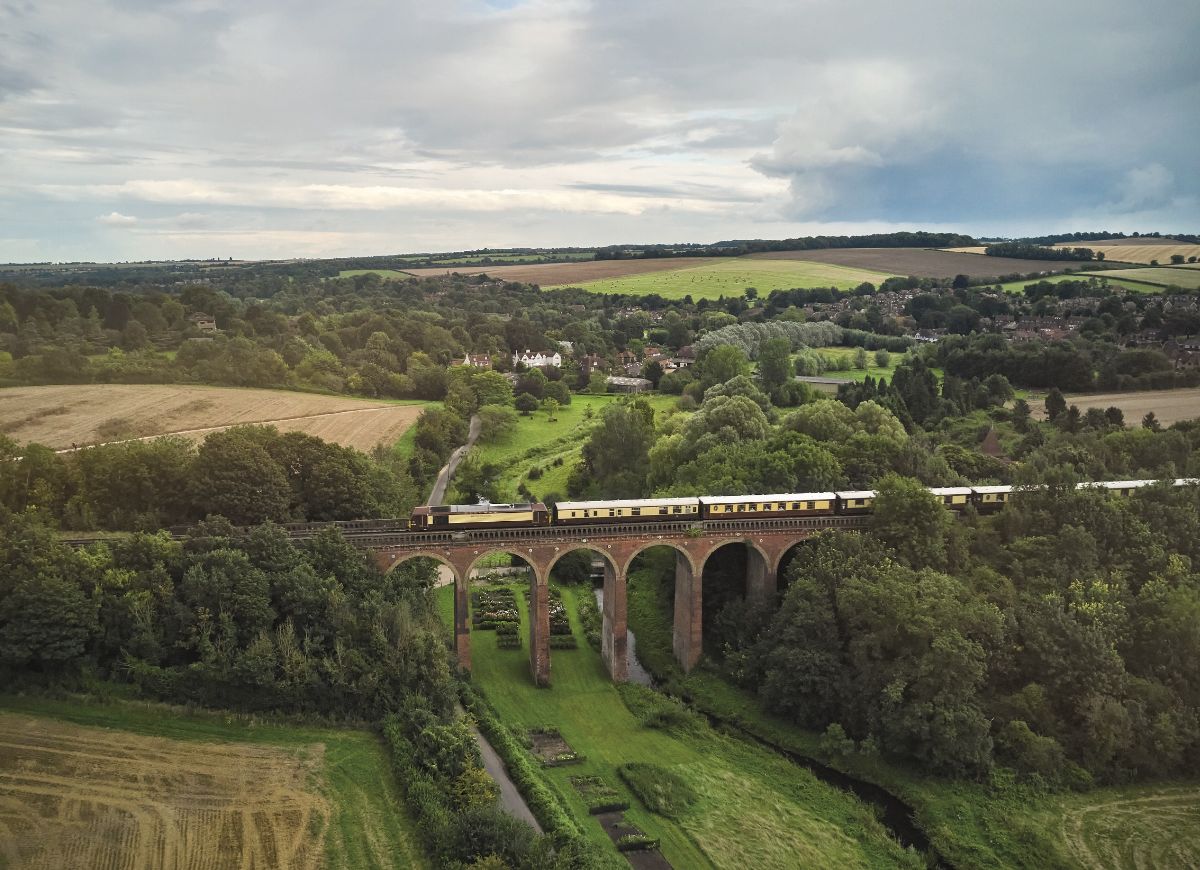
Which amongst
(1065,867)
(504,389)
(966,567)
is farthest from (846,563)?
(504,389)

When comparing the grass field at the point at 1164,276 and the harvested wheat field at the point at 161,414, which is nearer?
the harvested wheat field at the point at 161,414

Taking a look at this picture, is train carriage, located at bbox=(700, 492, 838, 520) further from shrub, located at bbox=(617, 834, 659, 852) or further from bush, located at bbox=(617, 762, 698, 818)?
shrub, located at bbox=(617, 834, 659, 852)

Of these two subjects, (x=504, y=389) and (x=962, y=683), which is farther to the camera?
(x=504, y=389)

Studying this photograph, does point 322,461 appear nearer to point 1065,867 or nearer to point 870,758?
point 870,758

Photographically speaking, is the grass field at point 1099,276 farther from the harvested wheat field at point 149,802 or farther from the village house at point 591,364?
the harvested wheat field at point 149,802

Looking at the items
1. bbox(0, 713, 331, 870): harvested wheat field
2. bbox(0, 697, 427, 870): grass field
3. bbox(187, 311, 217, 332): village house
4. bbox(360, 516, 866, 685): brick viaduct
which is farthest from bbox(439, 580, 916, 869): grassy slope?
bbox(187, 311, 217, 332): village house

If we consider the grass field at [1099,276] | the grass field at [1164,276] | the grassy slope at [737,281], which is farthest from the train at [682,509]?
the grassy slope at [737,281]

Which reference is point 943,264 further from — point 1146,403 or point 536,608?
point 536,608

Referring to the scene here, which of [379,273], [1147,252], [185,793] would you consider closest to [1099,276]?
[1147,252]
